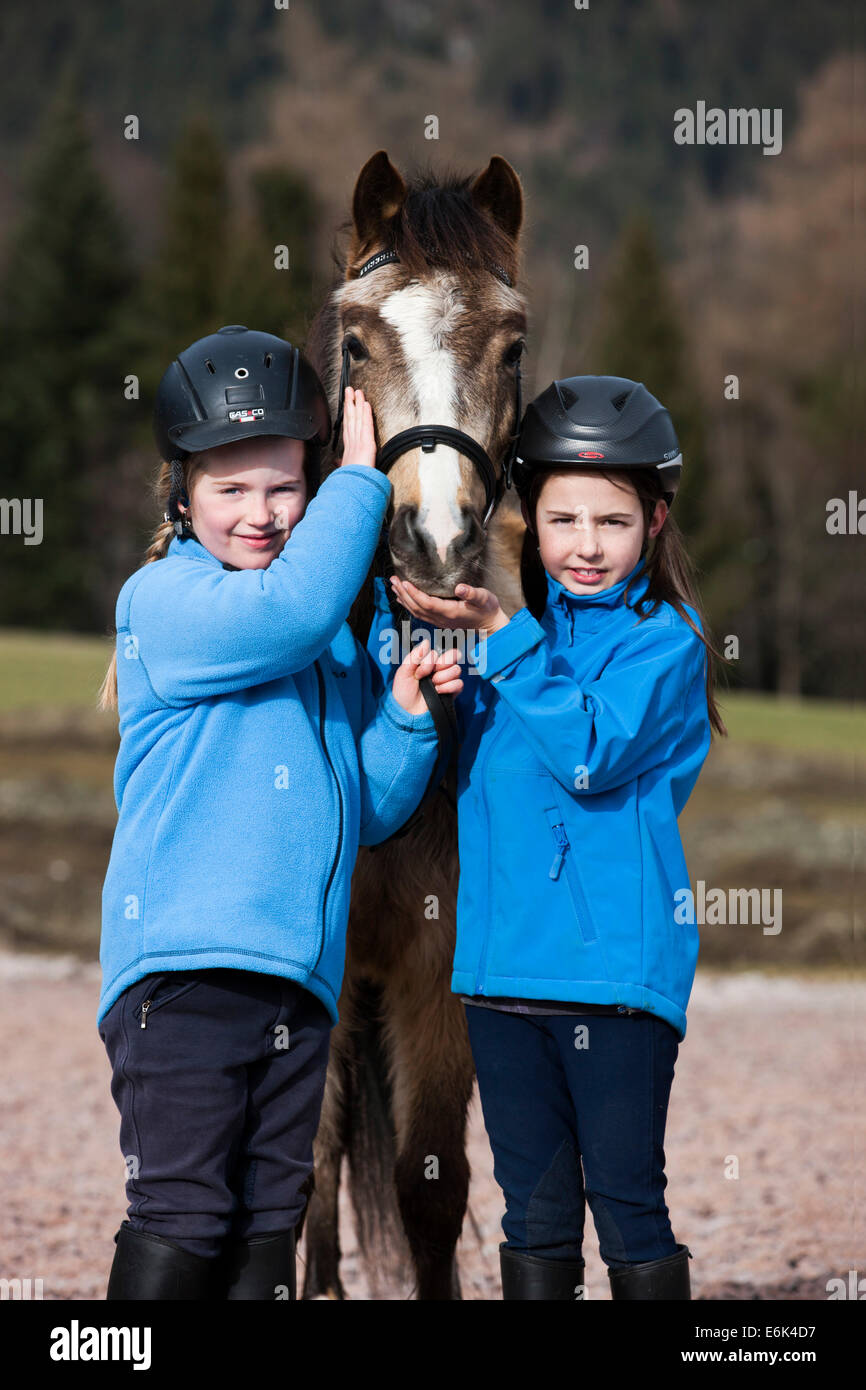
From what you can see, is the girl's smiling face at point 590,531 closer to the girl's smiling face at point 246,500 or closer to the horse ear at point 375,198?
the girl's smiling face at point 246,500

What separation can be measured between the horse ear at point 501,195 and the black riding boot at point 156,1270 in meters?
2.55

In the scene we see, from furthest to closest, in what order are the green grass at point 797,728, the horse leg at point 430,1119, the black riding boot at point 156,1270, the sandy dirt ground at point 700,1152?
the green grass at point 797,728 < the sandy dirt ground at point 700,1152 < the horse leg at point 430,1119 < the black riding boot at point 156,1270

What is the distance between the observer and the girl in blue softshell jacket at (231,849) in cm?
265

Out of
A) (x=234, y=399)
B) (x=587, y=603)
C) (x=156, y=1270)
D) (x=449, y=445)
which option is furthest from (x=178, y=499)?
(x=156, y=1270)

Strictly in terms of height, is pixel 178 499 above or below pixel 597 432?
below

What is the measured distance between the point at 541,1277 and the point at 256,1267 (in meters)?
0.60

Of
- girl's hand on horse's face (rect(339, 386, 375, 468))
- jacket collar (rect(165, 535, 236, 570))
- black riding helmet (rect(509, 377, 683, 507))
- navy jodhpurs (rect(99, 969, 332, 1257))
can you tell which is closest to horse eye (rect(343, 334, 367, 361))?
girl's hand on horse's face (rect(339, 386, 375, 468))

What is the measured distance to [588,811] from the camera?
→ 2955 millimetres

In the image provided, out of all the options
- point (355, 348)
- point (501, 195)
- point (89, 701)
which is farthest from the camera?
point (89, 701)

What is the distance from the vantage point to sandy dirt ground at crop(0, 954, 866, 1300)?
17.1 ft

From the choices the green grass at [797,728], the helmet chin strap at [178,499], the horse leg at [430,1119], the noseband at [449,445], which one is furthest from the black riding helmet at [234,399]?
the green grass at [797,728]

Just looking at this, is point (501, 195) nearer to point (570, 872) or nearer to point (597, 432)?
point (597, 432)
